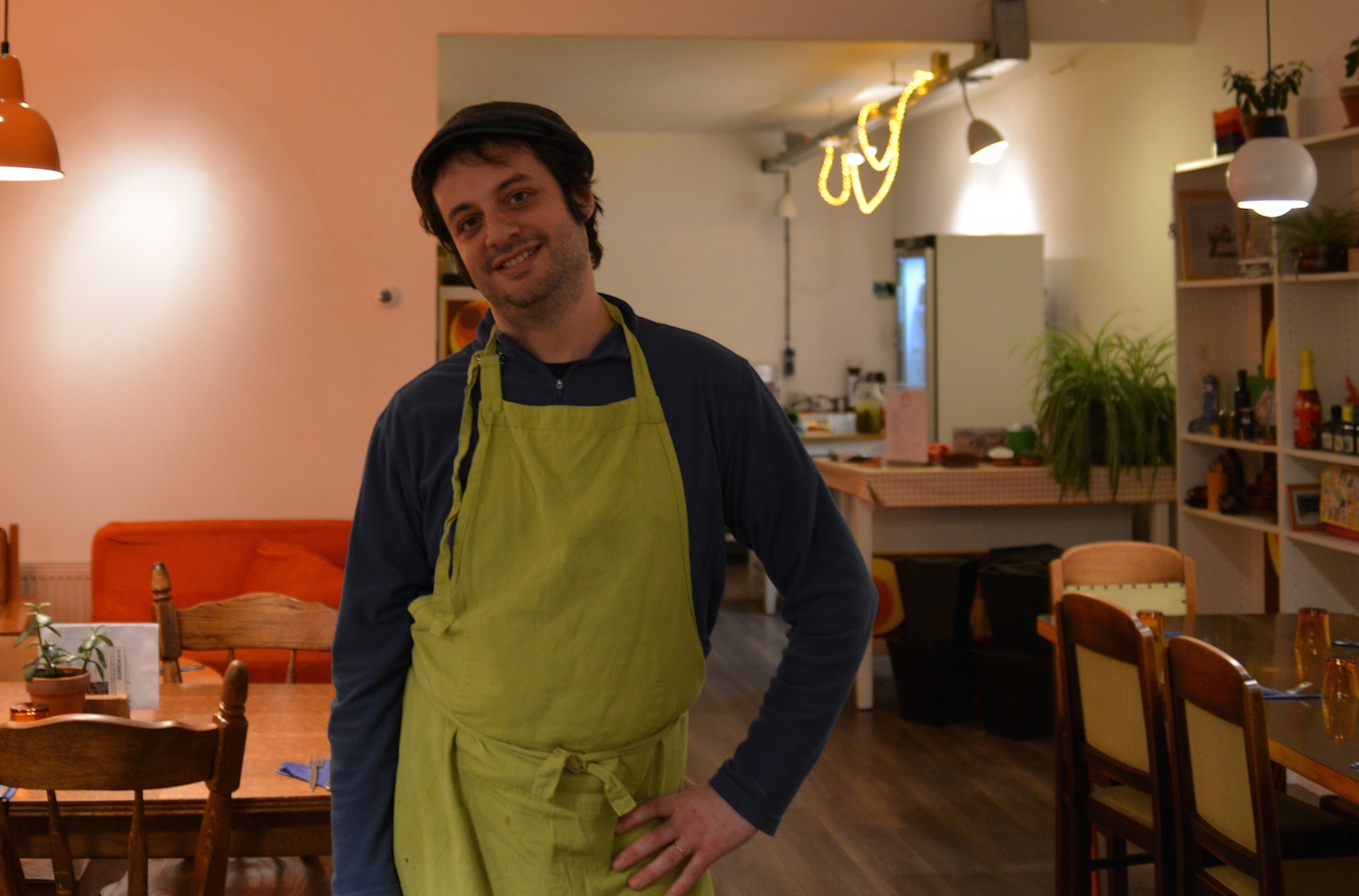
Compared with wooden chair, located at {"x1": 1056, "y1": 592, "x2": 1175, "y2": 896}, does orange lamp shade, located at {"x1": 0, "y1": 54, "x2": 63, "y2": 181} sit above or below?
above

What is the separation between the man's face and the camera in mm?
1351

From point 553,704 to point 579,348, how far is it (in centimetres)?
39

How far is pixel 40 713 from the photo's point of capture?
2199mm

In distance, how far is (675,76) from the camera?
24.5 feet

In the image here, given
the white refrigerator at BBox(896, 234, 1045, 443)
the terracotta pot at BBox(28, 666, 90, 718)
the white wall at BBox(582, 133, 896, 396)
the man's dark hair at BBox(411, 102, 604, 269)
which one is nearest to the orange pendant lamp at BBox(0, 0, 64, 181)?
the terracotta pot at BBox(28, 666, 90, 718)

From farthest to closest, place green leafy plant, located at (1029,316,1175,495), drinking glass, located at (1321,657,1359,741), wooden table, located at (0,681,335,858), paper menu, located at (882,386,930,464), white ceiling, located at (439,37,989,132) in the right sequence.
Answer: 1. white ceiling, located at (439,37,989,132)
2. paper menu, located at (882,386,930,464)
3. green leafy plant, located at (1029,316,1175,495)
4. drinking glass, located at (1321,657,1359,741)
5. wooden table, located at (0,681,335,858)

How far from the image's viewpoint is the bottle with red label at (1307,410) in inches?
163

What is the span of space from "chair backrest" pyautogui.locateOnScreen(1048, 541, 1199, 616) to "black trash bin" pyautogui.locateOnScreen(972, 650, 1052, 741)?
1.31m

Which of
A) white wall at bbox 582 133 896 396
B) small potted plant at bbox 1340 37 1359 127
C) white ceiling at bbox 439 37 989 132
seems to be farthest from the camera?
white wall at bbox 582 133 896 396

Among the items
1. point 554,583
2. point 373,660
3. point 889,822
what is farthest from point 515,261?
point 889,822

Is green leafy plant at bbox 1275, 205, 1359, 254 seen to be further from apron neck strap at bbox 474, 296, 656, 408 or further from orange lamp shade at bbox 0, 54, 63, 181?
orange lamp shade at bbox 0, 54, 63, 181

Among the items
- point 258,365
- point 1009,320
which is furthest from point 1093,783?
point 1009,320

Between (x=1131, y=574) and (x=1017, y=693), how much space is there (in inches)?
58.2

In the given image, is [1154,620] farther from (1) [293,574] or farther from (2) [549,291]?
(1) [293,574]
